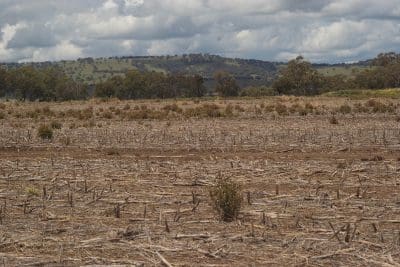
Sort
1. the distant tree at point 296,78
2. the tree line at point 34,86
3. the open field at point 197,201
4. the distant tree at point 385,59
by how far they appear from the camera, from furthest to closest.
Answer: the distant tree at point 385,59 → the tree line at point 34,86 → the distant tree at point 296,78 → the open field at point 197,201

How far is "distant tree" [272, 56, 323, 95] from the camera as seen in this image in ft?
371

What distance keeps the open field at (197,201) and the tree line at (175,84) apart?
8835 centimetres

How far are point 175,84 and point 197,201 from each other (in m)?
117

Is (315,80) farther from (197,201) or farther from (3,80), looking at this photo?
(197,201)

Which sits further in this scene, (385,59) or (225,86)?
(385,59)

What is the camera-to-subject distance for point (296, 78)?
371 feet

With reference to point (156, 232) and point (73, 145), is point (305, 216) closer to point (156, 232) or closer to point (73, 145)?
point (156, 232)

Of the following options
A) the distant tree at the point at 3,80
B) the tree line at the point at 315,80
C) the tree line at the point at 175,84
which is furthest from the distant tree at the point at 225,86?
the distant tree at the point at 3,80

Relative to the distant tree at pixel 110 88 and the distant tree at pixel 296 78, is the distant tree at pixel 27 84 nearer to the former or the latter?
the distant tree at pixel 110 88

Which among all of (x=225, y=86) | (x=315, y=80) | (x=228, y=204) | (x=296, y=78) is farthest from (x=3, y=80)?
(x=228, y=204)

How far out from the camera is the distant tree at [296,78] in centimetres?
11312

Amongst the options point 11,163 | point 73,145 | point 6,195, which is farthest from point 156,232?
point 73,145

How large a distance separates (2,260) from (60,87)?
12057cm

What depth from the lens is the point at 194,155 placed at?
21859mm
